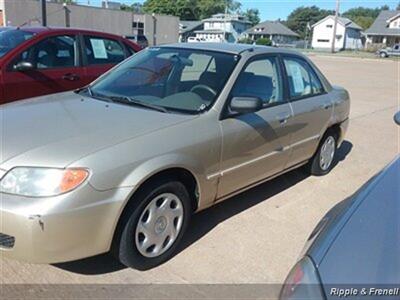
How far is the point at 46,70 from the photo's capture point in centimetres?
588

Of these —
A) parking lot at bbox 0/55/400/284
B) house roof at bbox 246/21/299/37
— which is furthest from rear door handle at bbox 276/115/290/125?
house roof at bbox 246/21/299/37

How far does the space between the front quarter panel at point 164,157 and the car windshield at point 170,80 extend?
0.88 feet

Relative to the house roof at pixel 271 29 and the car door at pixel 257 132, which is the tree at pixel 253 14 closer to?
the house roof at pixel 271 29

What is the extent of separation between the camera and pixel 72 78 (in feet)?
20.0

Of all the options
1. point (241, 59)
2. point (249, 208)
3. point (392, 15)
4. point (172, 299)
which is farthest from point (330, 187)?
point (392, 15)

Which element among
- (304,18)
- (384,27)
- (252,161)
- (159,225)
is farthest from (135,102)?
(304,18)

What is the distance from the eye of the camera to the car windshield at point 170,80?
353 cm

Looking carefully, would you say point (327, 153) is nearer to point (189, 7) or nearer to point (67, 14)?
point (67, 14)

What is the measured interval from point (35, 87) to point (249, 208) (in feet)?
11.1

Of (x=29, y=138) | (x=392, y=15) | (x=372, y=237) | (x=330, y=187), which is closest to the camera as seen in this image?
(x=372, y=237)

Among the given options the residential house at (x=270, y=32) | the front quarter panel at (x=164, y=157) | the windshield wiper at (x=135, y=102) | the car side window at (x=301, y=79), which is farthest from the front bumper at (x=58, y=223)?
the residential house at (x=270, y=32)

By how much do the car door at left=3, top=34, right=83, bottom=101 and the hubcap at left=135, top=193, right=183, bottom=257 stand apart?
3.44m

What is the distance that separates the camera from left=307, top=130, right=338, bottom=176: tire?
17.2 feet

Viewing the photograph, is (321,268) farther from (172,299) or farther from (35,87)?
(35,87)
